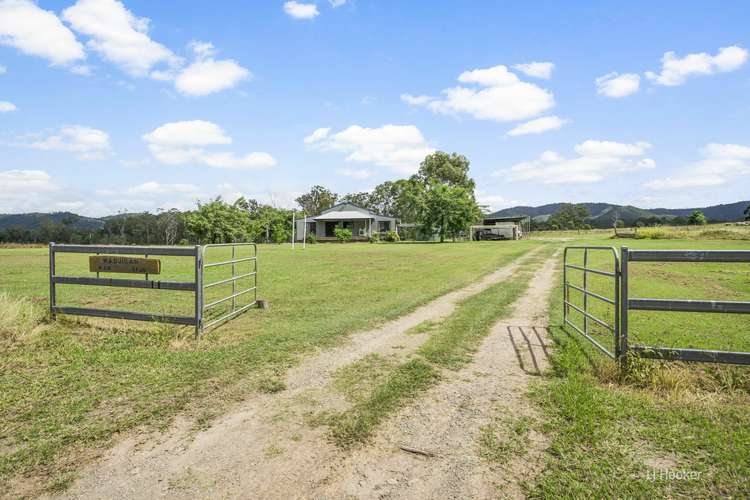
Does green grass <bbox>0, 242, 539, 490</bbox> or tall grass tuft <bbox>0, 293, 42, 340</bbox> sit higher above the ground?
tall grass tuft <bbox>0, 293, 42, 340</bbox>

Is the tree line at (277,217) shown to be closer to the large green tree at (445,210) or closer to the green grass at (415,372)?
the large green tree at (445,210)

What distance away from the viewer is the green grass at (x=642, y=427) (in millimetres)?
2639

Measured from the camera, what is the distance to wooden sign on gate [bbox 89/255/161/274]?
22.3 ft

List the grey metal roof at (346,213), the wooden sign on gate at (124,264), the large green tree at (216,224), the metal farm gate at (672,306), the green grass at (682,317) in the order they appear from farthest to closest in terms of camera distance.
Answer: the grey metal roof at (346,213) → the large green tree at (216,224) → the wooden sign on gate at (124,264) → the green grass at (682,317) → the metal farm gate at (672,306)

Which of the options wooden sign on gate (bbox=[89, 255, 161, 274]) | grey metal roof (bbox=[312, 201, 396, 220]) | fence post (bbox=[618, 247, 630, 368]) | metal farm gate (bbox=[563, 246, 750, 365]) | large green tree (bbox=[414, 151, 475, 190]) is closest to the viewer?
metal farm gate (bbox=[563, 246, 750, 365])

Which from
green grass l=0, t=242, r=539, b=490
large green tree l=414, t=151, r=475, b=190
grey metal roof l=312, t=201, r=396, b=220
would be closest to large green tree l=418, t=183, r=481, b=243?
grey metal roof l=312, t=201, r=396, b=220

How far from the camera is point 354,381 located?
4.57m

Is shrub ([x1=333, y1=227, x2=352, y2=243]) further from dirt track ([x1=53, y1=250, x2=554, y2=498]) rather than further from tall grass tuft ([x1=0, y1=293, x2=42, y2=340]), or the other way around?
dirt track ([x1=53, y1=250, x2=554, y2=498])

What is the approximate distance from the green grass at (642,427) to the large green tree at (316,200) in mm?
83584

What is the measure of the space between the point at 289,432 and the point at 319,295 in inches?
285

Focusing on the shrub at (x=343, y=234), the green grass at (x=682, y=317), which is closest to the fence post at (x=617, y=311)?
the green grass at (x=682, y=317)

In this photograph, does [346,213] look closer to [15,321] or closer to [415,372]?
[15,321]

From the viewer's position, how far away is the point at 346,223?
59.7 metres

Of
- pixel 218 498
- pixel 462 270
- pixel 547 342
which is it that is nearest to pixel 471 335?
pixel 547 342
